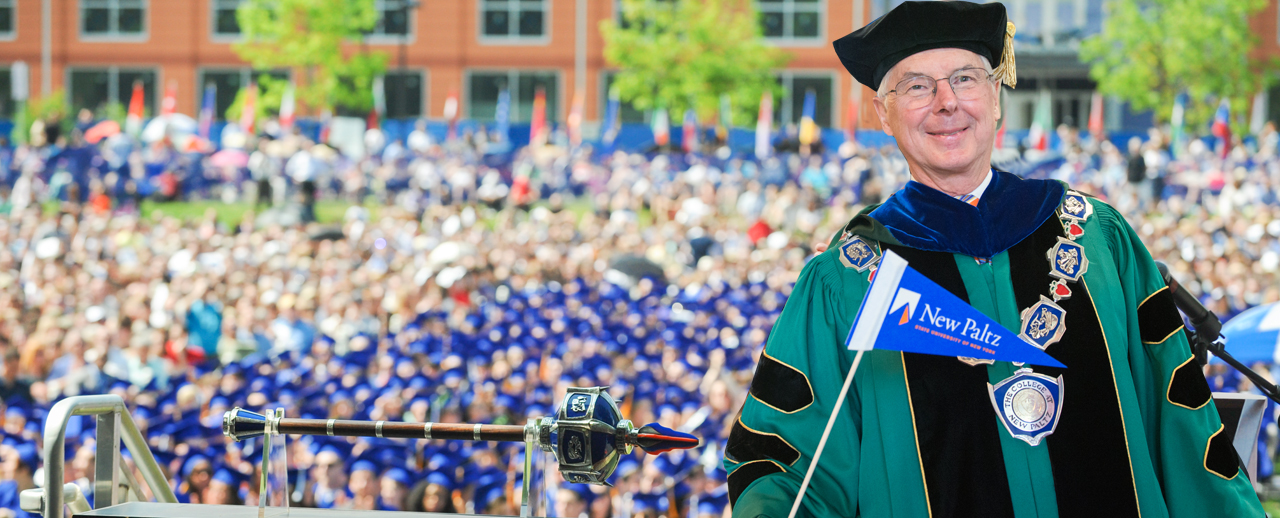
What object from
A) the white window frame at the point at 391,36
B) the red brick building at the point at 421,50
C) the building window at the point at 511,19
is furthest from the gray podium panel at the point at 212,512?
the white window frame at the point at 391,36

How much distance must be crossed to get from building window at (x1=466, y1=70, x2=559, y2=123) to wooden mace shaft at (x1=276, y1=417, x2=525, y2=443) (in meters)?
36.4

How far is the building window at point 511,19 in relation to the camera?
38.5 meters

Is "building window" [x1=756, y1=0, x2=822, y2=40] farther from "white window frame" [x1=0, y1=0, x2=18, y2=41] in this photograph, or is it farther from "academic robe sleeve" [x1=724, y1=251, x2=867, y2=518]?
"academic robe sleeve" [x1=724, y1=251, x2=867, y2=518]

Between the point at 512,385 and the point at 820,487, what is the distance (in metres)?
8.40

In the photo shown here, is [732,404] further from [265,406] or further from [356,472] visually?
[265,406]

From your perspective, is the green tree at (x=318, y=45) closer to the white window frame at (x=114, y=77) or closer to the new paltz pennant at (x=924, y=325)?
the white window frame at (x=114, y=77)

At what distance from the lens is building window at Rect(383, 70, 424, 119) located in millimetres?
38219

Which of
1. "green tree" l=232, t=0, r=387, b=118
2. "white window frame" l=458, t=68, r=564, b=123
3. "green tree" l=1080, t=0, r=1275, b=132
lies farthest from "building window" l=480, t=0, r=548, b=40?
"green tree" l=1080, t=0, r=1275, b=132

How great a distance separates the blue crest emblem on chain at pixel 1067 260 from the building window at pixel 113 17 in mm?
41711

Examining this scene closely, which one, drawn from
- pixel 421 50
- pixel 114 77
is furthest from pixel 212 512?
pixel 114 77

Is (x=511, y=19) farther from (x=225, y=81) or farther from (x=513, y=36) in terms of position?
(x=225, y=81)

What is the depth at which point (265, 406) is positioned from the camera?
387 inches

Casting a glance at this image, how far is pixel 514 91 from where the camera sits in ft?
127

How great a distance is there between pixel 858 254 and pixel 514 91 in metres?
37.0
